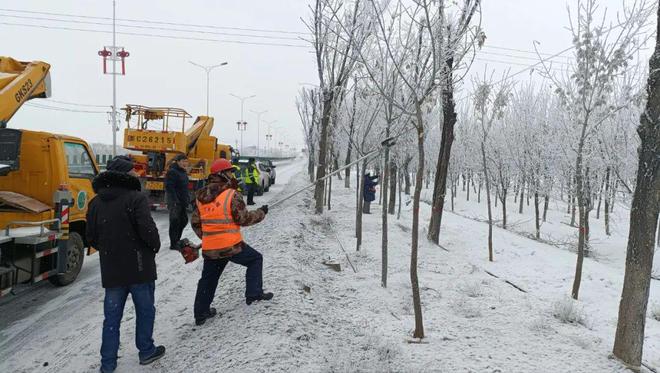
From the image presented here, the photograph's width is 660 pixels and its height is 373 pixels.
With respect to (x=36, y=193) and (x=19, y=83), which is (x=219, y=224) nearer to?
(x=36, y=193)

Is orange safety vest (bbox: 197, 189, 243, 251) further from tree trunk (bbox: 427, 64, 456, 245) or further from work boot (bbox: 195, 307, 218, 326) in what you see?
tree trunk (bbox: 427, 64, 456, 245)

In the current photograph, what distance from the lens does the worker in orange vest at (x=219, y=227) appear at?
4.16 meters

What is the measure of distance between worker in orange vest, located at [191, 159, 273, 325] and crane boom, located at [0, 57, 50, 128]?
2.74m

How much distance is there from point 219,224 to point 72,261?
3.37 m

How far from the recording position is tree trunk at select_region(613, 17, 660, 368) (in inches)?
142

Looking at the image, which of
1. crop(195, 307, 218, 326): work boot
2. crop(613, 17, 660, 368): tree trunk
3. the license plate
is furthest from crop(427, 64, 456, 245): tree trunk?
the license plate

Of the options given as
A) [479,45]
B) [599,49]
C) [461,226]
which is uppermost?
[599,49]

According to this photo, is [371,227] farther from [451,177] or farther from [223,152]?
[451,177]

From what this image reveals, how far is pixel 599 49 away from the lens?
22.3ft

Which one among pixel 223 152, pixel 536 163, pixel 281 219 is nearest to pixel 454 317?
pixel 281 219

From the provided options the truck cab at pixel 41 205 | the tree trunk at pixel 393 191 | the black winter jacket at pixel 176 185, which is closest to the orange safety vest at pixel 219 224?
the truck cab at pixel 41 205

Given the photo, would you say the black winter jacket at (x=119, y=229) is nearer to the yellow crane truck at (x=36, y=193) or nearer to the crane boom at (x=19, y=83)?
the yellow crane truck at (x=36, y=193)

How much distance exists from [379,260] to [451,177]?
2278 centimetres

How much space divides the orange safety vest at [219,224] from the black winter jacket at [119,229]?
66cm
